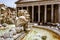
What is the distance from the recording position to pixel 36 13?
17688mm

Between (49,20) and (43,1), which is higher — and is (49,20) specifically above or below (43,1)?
below

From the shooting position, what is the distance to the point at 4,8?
1341 cm

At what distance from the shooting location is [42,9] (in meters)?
17.5

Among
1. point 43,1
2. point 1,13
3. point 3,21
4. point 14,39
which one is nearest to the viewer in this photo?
point 14,39

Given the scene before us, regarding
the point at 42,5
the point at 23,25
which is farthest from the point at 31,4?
the point at 23,25

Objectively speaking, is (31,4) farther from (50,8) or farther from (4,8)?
(4,8)

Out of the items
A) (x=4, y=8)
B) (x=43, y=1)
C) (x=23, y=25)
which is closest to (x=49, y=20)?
(x=43, y=1)

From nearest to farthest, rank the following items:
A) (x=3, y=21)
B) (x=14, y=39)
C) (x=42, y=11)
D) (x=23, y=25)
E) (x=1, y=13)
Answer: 1. (x=14, y=39)
2. (x=23, y=25)
3. (x=3, y=21)
4. (x=1, y=13)
5. (x=42, y=11)

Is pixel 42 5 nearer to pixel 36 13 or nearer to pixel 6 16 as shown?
pixel 36 13

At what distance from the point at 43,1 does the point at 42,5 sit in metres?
0.55

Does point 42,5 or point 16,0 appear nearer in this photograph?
point 42,5

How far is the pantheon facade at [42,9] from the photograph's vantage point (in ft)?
54.3

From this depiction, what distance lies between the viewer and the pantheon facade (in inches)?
652

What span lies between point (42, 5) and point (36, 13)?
1.26m
